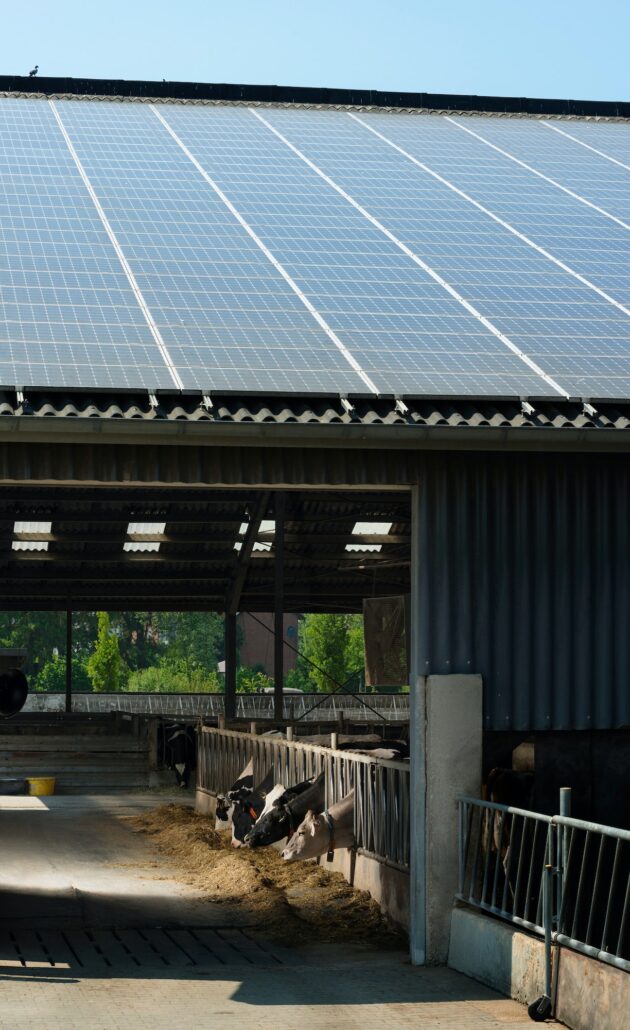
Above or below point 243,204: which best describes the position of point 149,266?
below

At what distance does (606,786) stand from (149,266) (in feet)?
21.1

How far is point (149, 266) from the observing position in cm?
1402

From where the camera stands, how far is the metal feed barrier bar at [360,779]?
13.3 meters

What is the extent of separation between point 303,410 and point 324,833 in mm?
5228

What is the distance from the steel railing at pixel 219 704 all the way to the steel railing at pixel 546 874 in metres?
36.7

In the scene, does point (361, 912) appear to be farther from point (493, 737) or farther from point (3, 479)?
point (3, 479)

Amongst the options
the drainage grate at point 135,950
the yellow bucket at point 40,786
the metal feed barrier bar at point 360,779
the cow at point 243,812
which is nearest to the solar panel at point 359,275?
the metal feed barrier bar at point 360,779

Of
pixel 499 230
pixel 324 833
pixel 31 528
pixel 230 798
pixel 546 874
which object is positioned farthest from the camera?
pixel 31 528

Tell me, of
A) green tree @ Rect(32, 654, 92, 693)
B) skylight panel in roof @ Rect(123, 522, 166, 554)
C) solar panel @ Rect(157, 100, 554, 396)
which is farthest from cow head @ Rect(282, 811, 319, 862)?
green tree @ Rect(32, 654, 92, 693)

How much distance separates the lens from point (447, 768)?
38.3ft

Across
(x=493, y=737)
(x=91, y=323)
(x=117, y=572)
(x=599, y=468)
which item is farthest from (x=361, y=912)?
(x=117, y=572)

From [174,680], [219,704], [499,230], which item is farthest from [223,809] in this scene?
[174,680]

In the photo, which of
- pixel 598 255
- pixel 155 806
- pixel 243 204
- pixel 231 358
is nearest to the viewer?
pixel 231 358

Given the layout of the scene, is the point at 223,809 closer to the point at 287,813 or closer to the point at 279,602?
the point at 287,813
